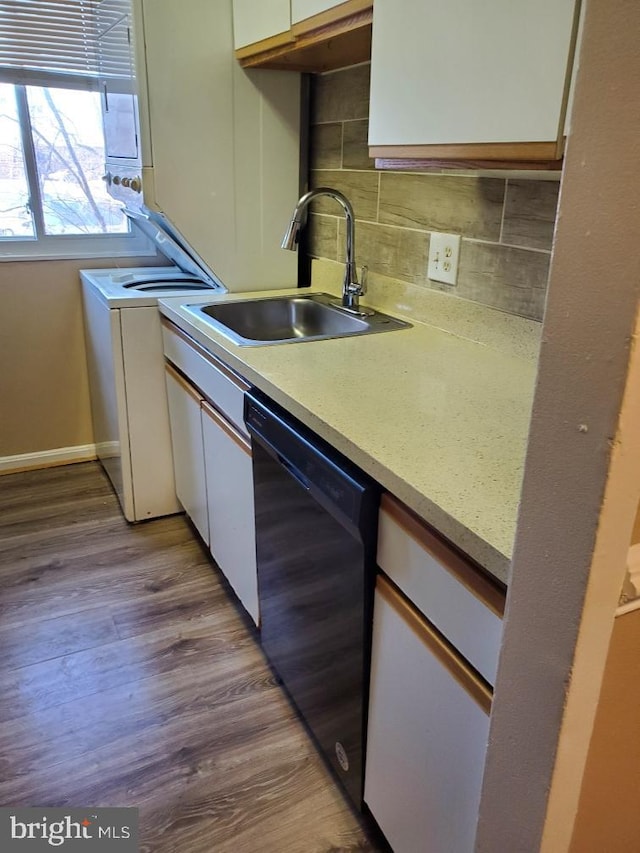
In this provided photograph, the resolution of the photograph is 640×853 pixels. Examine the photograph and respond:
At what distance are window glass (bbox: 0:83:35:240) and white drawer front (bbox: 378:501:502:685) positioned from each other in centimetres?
238

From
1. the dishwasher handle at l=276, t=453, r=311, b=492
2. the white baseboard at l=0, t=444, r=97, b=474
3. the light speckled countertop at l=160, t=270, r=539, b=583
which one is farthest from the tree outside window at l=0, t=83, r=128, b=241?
the dishwasher handle at l=276, t=453, r=311, b=492

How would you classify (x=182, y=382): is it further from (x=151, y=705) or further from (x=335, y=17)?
(x=335, y=17)

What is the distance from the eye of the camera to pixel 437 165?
129 centimetres

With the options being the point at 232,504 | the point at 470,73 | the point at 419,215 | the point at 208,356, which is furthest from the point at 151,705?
the point at 470,73

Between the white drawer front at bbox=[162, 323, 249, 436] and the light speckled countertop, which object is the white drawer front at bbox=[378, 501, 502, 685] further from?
the white drawer front at bbox=[162, 323, 249, 436]

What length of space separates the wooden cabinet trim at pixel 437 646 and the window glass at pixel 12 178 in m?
2.40

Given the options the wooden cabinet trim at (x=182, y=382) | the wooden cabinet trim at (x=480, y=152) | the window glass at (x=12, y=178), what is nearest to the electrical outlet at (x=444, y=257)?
the wooden cabinet trim at (x=480, y=152)

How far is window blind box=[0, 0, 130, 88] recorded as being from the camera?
2449 millimetres

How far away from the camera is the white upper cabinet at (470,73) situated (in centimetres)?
97

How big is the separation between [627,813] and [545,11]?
1.11m

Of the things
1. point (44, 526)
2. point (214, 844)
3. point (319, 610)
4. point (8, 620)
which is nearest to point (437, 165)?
point (319, 610)

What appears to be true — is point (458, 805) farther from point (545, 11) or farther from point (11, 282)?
point (11, 282)

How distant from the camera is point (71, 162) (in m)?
2.75

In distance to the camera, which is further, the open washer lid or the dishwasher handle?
the open washer lid
